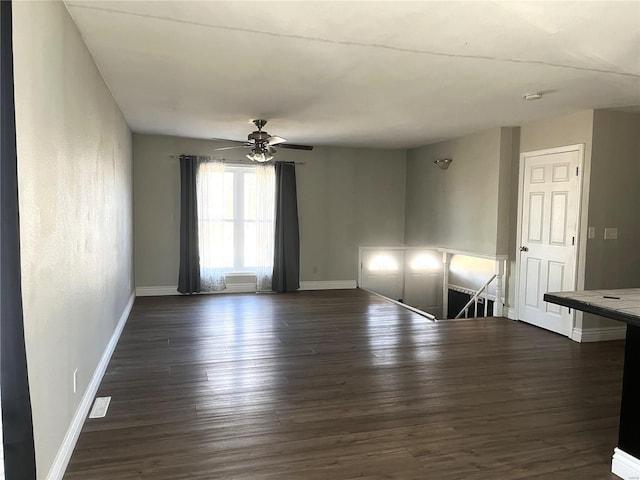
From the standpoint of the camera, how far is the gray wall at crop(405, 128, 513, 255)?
5.82 m

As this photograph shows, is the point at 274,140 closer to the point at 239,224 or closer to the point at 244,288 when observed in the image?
the point at 239,224

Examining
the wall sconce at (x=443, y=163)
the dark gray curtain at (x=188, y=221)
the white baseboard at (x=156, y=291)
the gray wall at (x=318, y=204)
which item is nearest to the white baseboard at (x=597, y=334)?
the wall sconce at (x=443, y=163)

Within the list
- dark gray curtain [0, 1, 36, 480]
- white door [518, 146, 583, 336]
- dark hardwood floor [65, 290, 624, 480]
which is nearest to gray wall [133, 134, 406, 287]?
dark hardwood floor [65, 290, 624, 480]

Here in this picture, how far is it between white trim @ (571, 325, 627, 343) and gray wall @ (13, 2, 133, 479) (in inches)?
186

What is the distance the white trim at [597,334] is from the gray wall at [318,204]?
3768 mm

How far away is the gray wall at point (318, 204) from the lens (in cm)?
698

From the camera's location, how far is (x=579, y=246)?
4.87m

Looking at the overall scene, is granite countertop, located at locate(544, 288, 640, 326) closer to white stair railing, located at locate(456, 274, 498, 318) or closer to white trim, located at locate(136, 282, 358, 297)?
white stair railing, located at locate(456, 274, 498, 318)

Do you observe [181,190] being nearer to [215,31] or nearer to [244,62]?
[244,62]

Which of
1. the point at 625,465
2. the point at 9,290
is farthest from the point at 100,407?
the point at 625,465

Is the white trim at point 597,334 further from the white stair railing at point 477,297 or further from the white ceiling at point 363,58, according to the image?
the white ceiling at point 363,58

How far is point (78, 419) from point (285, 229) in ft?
16.5

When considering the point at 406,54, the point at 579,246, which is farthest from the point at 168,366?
the point at 579,246

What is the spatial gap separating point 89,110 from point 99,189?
662 mm
